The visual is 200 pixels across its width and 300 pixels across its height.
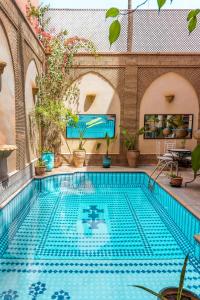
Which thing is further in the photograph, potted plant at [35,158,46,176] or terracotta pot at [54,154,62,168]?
terracotta pot at [54,154,62,168]

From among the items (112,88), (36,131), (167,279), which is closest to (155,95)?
(112,88)

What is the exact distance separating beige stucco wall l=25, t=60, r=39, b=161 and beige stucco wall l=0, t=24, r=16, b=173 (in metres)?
1.37

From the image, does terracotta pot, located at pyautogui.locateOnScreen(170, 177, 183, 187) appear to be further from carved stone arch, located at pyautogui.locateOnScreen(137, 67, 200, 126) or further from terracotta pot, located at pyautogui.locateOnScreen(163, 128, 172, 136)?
carved stone arch, located at pyautogui.locateOnScreen(137, 67, 200, 126)

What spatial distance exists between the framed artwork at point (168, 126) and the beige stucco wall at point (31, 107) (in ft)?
13.6

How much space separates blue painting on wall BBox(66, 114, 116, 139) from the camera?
9.12m

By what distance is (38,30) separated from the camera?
8461 millimetres

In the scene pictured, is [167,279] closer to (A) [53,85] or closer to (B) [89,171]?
(B) [89,171]

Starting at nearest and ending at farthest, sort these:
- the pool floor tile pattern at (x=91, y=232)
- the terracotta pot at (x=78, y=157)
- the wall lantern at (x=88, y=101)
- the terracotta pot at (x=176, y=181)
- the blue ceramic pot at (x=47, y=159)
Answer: the pool floor tile pattern at (x=91, y=232)
the terracotta pot at (x=176, y=181)
the blue ceramic pot at (x=47, y=159)
the terracotta pot at (x=78, y=157)
the wall lantern at (x=88, y=101)

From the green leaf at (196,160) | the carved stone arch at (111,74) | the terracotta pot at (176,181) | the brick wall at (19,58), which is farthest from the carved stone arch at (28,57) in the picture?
the green leaf at (196,160)

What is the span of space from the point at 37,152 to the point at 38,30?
14.0ft

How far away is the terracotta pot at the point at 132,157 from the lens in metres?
8.78

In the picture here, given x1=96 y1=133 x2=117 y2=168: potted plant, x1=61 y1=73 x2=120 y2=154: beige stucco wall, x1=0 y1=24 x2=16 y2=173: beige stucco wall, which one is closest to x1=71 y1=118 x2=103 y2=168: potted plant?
x1=61 y1=73 x2=120 y2=154: beige stucco wall

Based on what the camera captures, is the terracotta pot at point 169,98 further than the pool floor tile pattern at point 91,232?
Yes

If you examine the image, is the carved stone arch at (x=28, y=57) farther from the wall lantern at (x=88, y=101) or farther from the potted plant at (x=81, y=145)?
the potted plant at (x=81, y=145)
